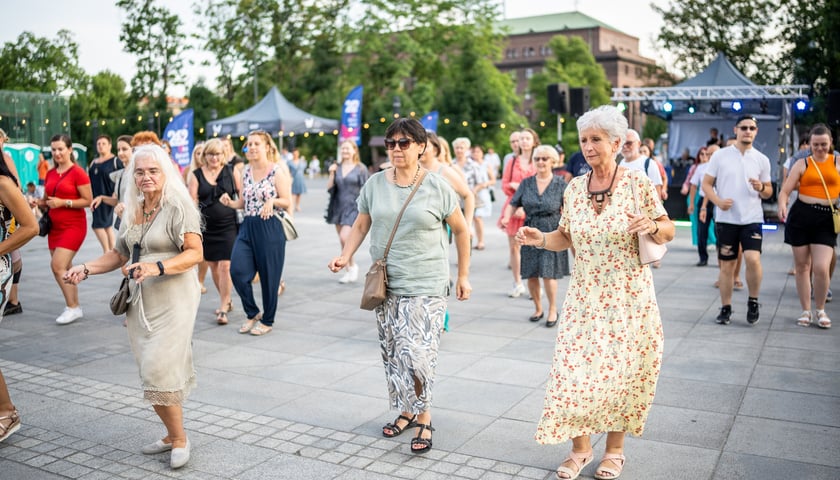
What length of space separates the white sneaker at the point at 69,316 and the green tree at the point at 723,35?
28.9 metres

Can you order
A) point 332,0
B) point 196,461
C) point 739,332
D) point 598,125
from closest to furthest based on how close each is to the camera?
point 598,125, point 196,461, point 739,332, point 332,0

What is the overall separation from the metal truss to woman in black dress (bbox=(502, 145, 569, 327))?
13.5 metres

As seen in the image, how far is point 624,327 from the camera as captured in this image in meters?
4.07

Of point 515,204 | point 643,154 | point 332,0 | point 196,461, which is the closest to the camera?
point 196,461

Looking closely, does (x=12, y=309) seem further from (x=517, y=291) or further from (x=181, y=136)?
(x=181, y=136)

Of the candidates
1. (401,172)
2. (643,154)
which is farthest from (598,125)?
(643,154)

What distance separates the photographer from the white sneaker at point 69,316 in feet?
27.0

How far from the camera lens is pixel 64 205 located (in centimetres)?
801

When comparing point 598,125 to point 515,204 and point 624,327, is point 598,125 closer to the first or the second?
point 624,327

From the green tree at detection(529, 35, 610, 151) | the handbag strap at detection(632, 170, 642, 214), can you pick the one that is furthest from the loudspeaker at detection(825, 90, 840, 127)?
the green tree at detection(529, 35, 610, 151)

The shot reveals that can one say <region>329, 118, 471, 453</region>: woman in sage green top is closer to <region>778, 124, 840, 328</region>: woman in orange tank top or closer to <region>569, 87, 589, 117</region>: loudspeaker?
<region>778, 124, 840, 328</region>: woman in orange tank top

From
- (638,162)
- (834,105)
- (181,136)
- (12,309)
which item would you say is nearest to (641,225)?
(638,162)

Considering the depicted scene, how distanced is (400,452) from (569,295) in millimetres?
1314

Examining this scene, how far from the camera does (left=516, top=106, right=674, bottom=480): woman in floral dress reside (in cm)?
406
